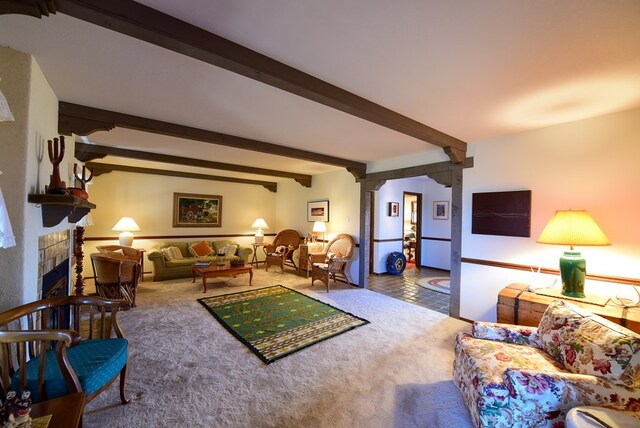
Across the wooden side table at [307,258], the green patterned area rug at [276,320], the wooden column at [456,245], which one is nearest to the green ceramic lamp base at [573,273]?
the wooden column at [456,245]

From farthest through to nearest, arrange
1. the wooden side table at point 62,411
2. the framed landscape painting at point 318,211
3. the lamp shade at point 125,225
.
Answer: the framed landscape painting at point 318,211 → the lamp shade at point 125,225 → the wooden side table at point 62,411

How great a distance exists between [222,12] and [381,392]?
2709mm

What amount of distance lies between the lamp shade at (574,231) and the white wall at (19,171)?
406cm

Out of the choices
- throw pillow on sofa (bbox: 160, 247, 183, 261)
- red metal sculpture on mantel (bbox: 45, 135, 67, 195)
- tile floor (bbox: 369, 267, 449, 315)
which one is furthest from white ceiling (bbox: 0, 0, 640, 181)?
throw pillow on sofa (bbox: 160, 247, 183, 261)

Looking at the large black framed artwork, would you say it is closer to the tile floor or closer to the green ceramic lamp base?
the green ceramic lamp base

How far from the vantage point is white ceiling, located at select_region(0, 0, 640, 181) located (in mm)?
1361

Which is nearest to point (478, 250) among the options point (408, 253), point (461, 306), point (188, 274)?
point (461, 306)

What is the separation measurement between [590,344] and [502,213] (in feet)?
6.32

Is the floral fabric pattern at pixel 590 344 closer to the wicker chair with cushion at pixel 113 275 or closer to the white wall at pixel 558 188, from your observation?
the white wall at pixel 558 188

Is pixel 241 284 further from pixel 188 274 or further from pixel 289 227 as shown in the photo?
pixel 289 227

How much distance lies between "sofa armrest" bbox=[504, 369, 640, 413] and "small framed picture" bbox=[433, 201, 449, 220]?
5512 mm

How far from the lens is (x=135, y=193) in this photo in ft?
19.1

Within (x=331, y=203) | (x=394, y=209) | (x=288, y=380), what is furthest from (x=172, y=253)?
(x=394, y=209)

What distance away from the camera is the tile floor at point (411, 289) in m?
4.18
